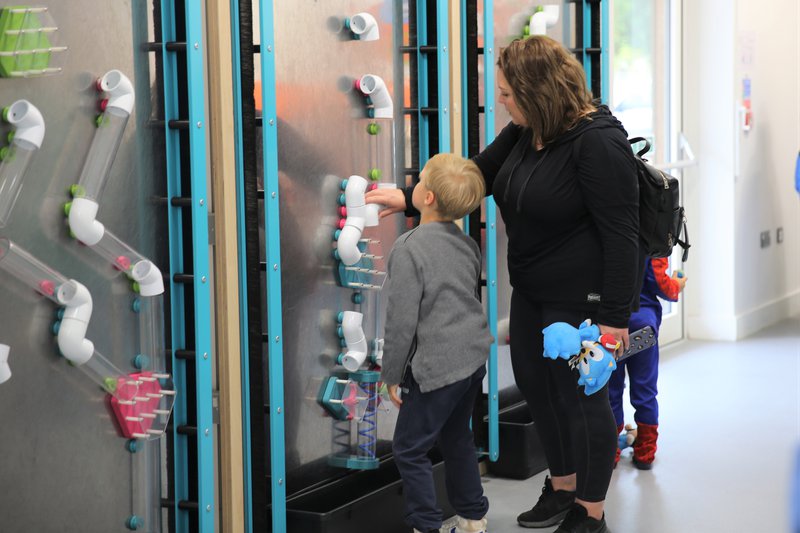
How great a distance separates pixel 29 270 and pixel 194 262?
38 centimetres

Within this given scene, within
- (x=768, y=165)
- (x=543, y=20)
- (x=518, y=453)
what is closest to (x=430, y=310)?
(x=518, y=453)

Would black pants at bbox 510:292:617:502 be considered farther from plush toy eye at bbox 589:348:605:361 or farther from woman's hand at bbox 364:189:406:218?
woman's hand at bbox 364:189:406:218

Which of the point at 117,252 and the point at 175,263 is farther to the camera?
the point at 175,263

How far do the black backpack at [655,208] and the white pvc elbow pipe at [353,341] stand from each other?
0.76 metres

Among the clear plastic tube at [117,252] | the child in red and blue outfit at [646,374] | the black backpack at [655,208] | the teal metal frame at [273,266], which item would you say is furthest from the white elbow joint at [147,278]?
the child in red and blue outfit at [646,374]

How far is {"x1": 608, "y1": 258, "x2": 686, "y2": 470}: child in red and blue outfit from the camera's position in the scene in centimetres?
347

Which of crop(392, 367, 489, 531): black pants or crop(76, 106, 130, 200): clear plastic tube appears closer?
crop(76, 106, 130, 200): clear plastic tube

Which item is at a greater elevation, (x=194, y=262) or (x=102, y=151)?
(x=102, y=151)

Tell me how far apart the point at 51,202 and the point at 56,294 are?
0.58ft

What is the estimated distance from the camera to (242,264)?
2.39m

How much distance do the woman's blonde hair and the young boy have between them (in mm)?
209

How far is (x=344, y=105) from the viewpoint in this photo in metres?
2.75

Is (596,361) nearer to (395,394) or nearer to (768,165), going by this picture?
(395,394)

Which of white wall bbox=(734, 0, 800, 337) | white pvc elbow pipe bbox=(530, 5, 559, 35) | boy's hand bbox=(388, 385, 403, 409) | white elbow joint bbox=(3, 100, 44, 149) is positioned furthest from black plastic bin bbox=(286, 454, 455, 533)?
white wall bbox=(734, 0, 800, 337)
